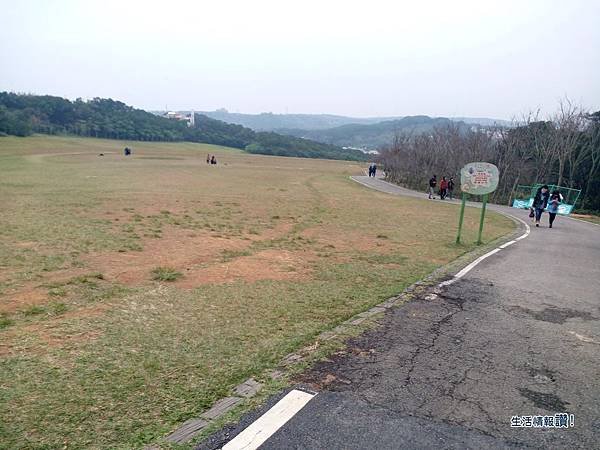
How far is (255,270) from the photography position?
8.59 m

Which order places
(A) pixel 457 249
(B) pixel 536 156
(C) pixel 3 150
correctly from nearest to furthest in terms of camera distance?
(A) pixel 457 249 < (B) pixel 536 156 < (C) pixel 3 150

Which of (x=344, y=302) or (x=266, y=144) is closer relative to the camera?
(x=344, y=302)

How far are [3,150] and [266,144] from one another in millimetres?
65979

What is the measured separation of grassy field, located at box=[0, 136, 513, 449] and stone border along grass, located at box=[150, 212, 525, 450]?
11 centimetres

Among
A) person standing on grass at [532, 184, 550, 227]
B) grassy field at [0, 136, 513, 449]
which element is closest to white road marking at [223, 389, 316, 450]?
grassy field at [0, 136, 513, 449]

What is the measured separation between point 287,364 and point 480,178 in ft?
31.4

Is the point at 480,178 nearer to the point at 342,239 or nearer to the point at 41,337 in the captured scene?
the point at 342,239

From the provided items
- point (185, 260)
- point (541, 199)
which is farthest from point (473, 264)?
point (541, 199)

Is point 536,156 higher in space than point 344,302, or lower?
higher

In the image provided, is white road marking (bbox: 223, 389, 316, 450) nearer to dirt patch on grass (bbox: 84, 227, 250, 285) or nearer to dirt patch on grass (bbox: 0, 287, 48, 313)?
dirt patch on grass (bbox: 0, 287, 48, 313)

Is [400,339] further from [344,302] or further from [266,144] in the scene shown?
[266,144]

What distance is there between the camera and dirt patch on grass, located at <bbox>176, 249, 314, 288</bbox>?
25.5 feet

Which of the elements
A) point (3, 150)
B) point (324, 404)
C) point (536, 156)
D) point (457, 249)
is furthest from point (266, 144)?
point (324, 404)

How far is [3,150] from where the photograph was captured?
5116 cm
